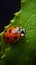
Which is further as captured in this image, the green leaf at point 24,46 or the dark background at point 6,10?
the dark background at point 6,10

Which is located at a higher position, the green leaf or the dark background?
the green leaf

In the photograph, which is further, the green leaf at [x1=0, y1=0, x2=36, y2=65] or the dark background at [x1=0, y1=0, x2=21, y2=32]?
the dark background at [x1=0, y1=0, x2=21, y2=32]

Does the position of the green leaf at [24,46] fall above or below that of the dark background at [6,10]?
above

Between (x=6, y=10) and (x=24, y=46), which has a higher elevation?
(x=24, y=46)

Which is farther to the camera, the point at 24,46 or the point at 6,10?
the point at 6,10

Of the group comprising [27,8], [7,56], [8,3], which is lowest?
[8,3]

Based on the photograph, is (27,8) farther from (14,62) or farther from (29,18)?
(14,62)

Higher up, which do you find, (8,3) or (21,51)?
(21,51)

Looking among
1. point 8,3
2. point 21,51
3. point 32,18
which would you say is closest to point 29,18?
point 32,18

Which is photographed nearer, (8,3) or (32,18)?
(32,18)

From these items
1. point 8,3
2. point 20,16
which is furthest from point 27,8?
point 8,3
